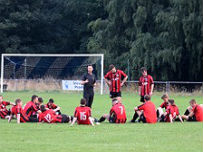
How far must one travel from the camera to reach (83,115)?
701 inches

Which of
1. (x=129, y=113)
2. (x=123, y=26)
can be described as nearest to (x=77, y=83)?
(x=123, y=26)

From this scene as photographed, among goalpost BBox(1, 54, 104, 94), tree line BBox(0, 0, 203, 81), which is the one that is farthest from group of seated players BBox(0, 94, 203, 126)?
tree line BBox(0, 0, 203, 81)

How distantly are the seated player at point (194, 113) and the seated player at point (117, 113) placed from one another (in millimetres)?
2179

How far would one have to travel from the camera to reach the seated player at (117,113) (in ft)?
60.1

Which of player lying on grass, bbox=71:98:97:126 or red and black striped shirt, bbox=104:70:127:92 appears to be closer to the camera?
player lying on grass, bbox=71:98:97:126

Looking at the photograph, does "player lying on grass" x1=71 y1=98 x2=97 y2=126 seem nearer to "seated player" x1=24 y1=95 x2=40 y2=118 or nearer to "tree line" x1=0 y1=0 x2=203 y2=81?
"seated player" x1=24 y1=95 x2=40 y2=118

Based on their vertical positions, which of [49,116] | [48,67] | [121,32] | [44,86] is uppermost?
[121,32]

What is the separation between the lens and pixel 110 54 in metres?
51.8

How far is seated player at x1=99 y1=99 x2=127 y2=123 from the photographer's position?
18.3 metres

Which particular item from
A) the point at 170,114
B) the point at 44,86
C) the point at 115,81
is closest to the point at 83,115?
the point at 170,114

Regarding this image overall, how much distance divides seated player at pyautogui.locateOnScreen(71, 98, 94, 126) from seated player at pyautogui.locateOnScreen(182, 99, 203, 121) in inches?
132

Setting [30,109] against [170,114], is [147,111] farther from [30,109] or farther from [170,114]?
[30,109]

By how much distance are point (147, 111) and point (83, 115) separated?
80.3 inches

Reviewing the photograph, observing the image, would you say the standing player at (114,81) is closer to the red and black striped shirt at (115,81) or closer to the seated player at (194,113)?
the red and black striped shirt at (115,81)
